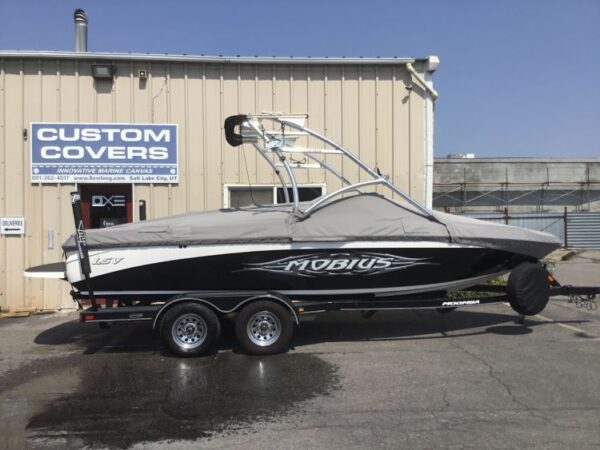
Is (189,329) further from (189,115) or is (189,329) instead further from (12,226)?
(12,226)

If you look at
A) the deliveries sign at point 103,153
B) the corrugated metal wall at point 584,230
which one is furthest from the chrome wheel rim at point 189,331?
the corrugated metal wall at point 584,230

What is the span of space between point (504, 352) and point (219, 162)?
6.17 meters

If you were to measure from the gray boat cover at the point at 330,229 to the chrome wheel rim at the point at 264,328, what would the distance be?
0.95m

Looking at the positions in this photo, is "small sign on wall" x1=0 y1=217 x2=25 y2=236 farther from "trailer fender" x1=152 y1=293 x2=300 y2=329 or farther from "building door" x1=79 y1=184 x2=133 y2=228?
"trailer fender" x1=152 y1=293 x2=300 y2=329

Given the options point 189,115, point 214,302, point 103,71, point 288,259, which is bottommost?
point 214,302

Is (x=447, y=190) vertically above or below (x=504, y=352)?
above

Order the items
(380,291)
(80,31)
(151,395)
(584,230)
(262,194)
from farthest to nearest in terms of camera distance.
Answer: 1. (584,230)
2. (80,31)
3. (262,194)
4. (380,291)
5. (151,395)

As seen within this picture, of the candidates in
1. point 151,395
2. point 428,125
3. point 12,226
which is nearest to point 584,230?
point 428,125

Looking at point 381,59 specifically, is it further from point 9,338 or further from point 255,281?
point 9,338

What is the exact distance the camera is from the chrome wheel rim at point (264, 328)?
710 cm

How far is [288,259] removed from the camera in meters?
7.15

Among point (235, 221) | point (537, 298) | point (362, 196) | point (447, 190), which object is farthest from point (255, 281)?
point (447, 190)

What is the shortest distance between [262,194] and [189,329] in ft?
13.9

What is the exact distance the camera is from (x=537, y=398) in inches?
211
